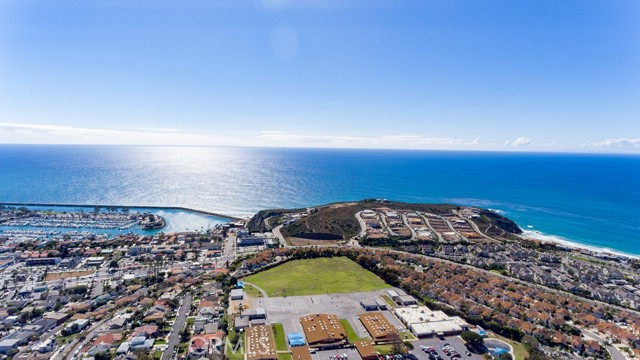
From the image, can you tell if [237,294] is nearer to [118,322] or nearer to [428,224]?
[118,322]

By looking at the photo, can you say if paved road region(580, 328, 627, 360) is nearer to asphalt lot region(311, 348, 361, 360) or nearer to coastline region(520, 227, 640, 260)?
asphalt lot region(311, 348, 361, 360)

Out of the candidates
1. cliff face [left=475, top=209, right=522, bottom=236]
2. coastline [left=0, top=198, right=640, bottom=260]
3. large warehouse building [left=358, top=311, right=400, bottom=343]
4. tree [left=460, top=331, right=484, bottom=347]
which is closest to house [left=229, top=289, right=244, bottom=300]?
large warehouse building [left=358, top=311, right=400, bottom=343]

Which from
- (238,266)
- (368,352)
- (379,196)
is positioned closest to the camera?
(368,352)

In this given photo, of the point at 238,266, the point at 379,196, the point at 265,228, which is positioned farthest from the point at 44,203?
the point at 379,196

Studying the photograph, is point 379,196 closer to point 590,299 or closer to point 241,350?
point 590,299

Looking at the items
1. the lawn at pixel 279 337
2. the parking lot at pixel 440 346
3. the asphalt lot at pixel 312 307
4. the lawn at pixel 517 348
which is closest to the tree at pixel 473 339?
the parking lot at pixel 440 346

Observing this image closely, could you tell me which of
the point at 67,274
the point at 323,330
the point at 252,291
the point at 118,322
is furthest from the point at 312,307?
the point at 67,274
